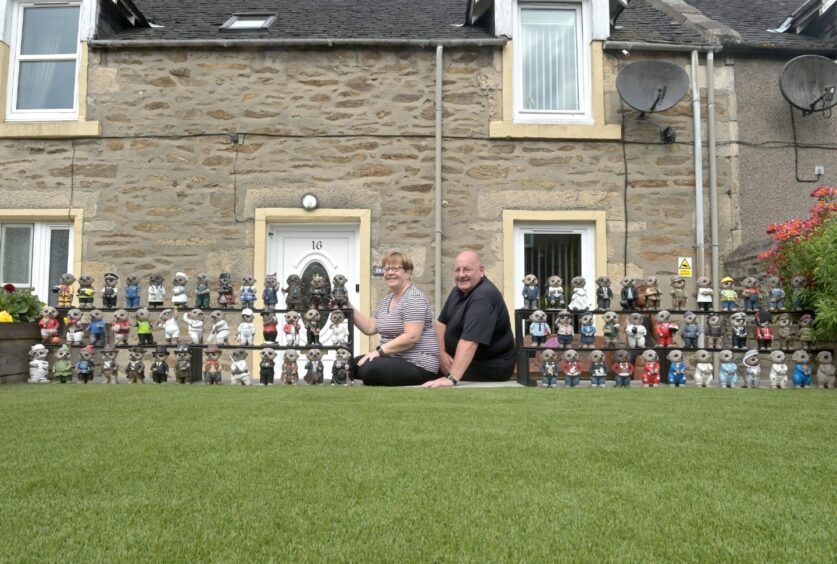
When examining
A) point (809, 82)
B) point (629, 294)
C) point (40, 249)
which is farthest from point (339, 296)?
point (809, 82)

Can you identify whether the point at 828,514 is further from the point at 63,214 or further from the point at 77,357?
the point at 63,214

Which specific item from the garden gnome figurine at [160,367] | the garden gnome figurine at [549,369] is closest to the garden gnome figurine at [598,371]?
the garden gnome figurine at [549,369]

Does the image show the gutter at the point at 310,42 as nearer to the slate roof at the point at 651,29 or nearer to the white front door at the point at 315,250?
the slate roof at the point at 651,29

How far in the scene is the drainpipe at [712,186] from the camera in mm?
→ 8320

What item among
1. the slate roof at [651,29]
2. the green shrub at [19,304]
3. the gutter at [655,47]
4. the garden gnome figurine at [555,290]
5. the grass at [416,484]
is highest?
the slate roof at [651,29]

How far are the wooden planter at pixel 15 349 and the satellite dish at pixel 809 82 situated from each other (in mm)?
8679

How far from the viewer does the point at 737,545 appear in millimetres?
1778

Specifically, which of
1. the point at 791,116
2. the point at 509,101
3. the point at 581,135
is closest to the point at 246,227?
the point at 509,101

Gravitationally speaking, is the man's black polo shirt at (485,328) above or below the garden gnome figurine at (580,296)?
below

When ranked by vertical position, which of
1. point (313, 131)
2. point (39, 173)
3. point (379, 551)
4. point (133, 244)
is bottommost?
point (379, 551)

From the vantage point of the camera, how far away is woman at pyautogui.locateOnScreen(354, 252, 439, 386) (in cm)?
563

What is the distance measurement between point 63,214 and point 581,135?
244 inches

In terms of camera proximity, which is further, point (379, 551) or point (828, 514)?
point (828, 514)

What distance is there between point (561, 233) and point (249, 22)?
4.92 metres
